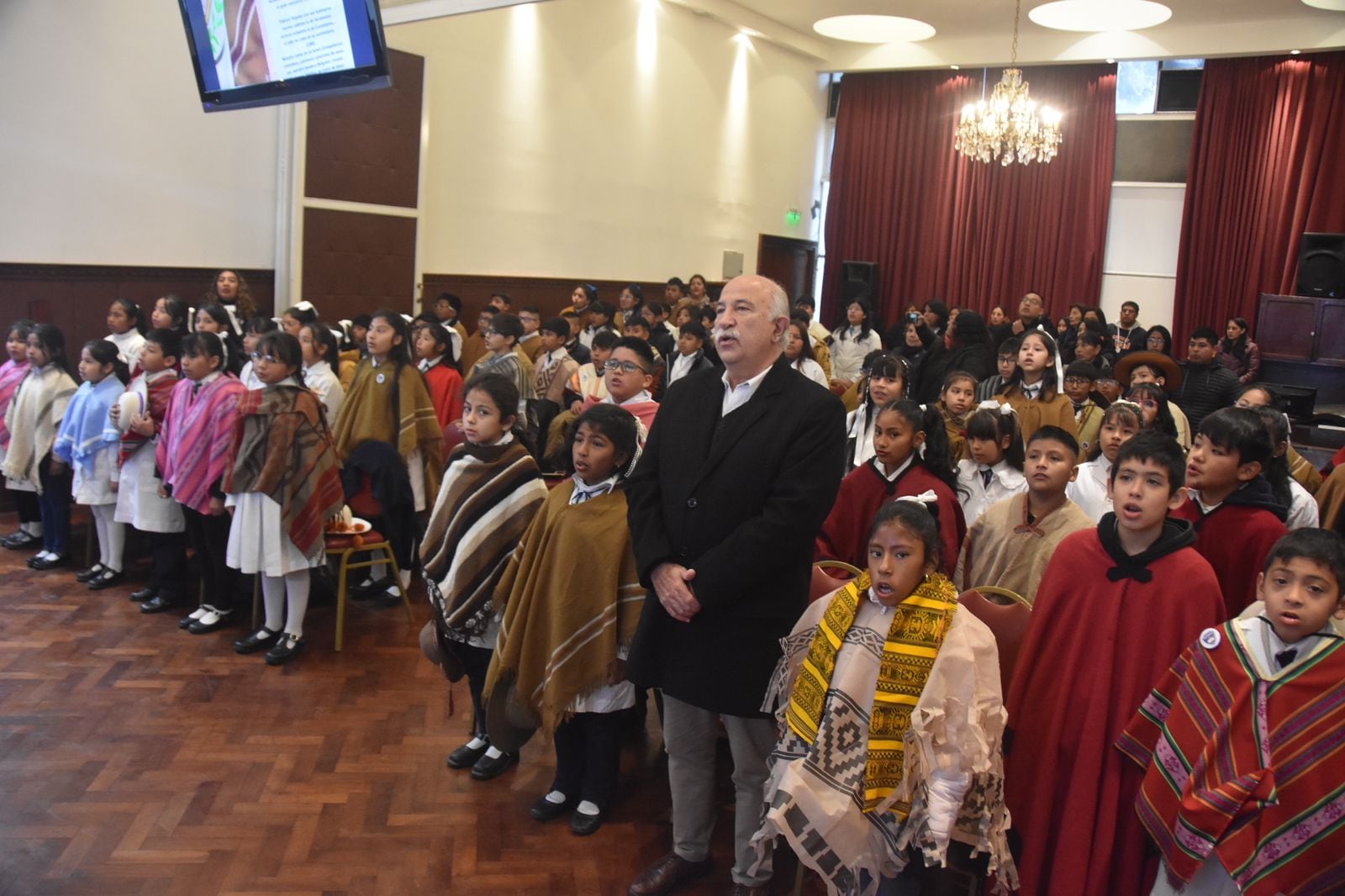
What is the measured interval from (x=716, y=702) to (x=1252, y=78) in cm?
1184

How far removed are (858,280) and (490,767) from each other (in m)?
11.6

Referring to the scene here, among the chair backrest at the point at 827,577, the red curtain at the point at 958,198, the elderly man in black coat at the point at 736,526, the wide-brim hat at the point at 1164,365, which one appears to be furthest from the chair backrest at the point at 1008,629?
the red curtain at the point at 958,198

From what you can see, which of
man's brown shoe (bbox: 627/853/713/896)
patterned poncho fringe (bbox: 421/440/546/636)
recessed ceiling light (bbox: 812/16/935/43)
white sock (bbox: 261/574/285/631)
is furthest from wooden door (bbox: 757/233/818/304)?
man's brown shoe (bbox: 627/853/713/896)

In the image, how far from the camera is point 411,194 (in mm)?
9016

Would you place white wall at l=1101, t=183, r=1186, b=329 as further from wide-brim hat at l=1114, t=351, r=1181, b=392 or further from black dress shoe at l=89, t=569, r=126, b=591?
black dress shoe at l=89, t=569, r=126, b=591

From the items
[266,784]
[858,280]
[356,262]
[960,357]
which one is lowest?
[266,784]

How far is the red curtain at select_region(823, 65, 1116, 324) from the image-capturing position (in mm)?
12586

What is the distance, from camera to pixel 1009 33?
12.2 metres

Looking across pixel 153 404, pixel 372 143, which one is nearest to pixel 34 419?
pixel 153 404

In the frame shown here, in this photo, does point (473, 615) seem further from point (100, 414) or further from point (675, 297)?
point (675, 297)

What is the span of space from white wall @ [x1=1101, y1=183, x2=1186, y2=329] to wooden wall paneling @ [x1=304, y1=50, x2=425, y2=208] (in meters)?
8.29

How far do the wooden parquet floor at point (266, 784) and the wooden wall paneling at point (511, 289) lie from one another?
5407mm

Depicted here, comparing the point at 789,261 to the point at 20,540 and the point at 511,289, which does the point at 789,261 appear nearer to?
the point at 511,289

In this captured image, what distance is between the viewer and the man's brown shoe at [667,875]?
2748 mm
